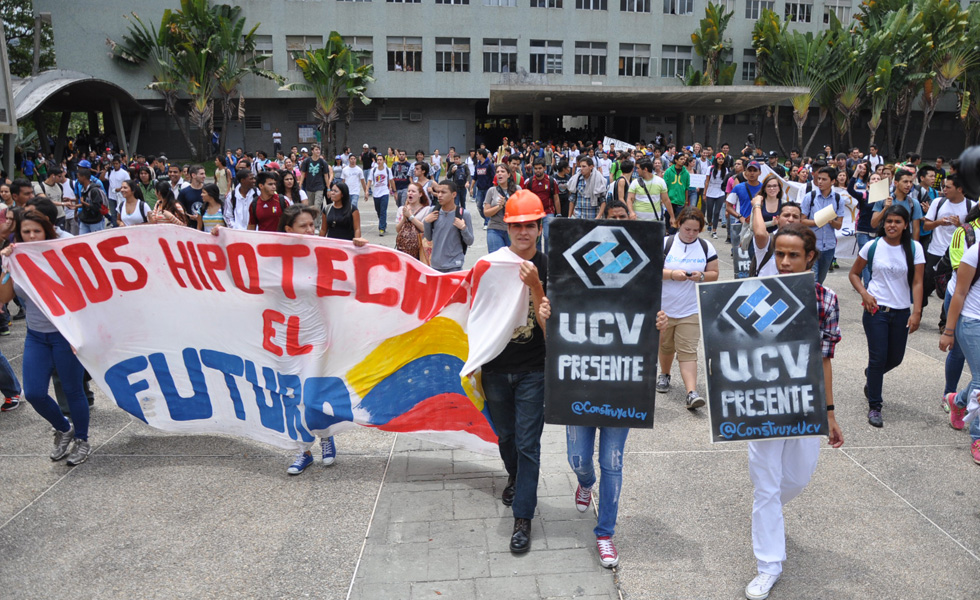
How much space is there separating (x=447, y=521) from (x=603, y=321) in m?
1.61

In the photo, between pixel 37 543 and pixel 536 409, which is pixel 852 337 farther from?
pixel 37 543

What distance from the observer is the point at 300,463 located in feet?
16.9

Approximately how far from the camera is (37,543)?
4.30 metres

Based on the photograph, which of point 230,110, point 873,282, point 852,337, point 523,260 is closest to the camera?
point 523,260

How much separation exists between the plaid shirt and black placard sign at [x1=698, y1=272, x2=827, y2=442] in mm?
104

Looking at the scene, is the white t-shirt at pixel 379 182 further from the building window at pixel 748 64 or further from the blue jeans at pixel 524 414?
the building window at pixel 748 64

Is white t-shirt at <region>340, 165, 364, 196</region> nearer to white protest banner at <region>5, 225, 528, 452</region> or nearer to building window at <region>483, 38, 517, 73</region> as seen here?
white protest banner at <region>5, 225, 528, 452</region>

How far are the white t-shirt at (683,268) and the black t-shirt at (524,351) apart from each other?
2.32 metres

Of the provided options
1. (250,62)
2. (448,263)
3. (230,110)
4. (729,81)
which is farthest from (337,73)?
(448,263)

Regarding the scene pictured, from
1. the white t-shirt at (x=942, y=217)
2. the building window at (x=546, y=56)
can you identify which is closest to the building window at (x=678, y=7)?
the building window at (x=546, y=56)

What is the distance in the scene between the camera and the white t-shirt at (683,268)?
6078mm

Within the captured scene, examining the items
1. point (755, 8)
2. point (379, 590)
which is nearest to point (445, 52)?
point (755, 8)

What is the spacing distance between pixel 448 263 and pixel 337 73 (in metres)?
35.0

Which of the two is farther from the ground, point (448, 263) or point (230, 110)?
point (230, 110)
